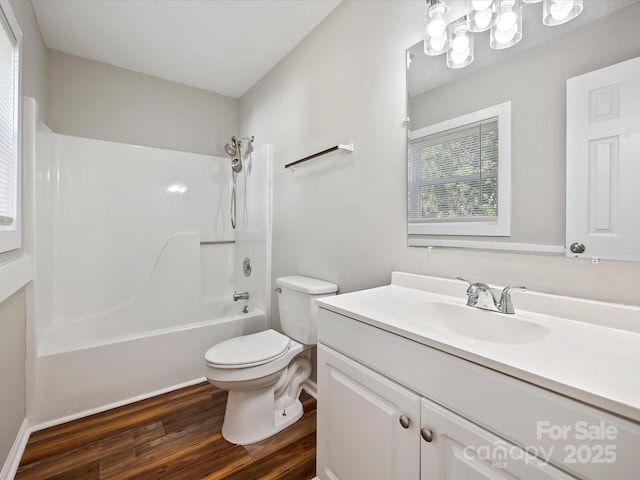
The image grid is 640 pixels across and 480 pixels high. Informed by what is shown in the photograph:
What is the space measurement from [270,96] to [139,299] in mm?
2032

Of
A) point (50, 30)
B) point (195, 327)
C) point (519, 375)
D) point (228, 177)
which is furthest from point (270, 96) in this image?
point (519, 375)

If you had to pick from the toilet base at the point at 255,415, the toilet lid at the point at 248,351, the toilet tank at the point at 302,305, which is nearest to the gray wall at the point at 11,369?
the toilet lid at the point at 248,351

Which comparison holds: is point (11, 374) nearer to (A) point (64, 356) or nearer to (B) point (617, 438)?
(A) point (64, 356)

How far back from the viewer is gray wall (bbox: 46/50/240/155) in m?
2.33

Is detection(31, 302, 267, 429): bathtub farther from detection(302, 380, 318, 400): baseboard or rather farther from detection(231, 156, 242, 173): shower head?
detection(231, 156, 242, 173): shower head

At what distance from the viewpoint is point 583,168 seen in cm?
90

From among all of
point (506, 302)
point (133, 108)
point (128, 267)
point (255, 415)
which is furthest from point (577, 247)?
point (133, 108)

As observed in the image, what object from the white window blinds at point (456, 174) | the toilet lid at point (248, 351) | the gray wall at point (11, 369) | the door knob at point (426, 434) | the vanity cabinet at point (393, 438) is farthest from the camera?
the toilet lid at point (248, 351)

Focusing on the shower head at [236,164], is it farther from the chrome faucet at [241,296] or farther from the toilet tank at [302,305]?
the toilet tank at [302,305]

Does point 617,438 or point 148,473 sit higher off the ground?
point 617,438

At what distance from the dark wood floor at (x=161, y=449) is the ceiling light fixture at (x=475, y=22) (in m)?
1.94

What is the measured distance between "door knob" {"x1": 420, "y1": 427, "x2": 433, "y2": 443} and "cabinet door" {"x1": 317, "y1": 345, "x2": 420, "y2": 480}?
3cm

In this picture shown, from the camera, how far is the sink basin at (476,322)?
91 cm

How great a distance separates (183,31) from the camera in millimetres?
2047
